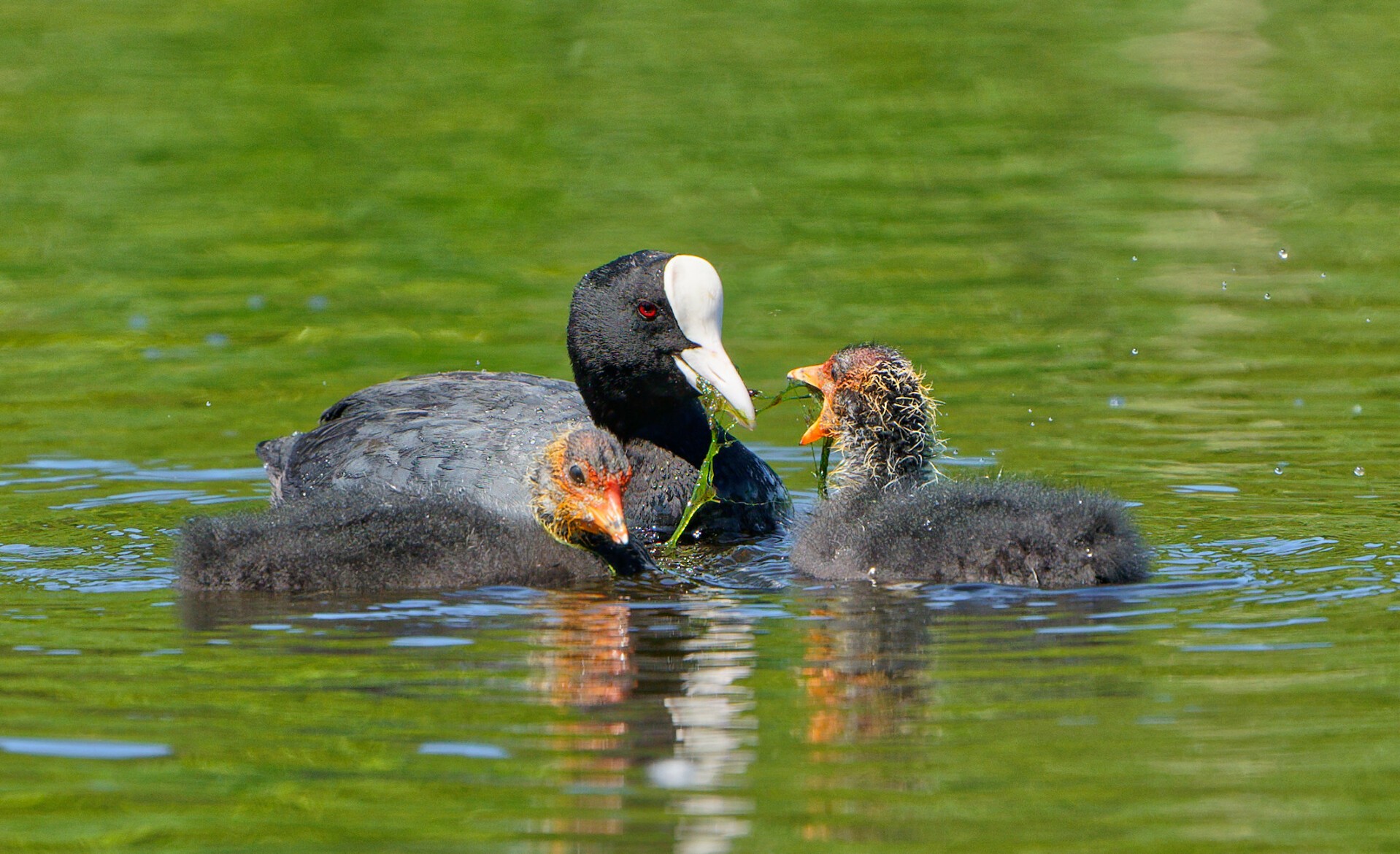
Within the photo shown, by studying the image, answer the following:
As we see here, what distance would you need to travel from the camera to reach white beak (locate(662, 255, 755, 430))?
762 cm

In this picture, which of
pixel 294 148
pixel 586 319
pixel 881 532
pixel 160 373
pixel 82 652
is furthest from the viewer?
pixel 294 148

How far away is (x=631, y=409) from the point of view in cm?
812

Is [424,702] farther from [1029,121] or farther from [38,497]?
[1029,121]

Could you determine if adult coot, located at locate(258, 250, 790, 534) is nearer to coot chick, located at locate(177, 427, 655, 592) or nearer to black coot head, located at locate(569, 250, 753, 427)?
black coot head, located at locate(569, 250, 753, 427)

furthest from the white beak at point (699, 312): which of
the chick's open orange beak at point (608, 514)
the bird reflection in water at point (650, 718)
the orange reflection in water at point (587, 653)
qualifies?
the orange reflection in water at point (587, 653)

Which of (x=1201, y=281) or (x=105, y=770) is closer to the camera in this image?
(x=105, y=770)

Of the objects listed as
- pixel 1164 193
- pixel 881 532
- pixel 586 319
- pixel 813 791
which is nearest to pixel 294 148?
pixel 1164 193

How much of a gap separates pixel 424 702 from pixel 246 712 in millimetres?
436

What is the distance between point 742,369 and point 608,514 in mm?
3404

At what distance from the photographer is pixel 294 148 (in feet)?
47.4

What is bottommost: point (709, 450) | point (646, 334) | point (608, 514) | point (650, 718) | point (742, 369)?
point (650, 718)

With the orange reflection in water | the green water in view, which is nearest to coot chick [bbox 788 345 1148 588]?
the green water

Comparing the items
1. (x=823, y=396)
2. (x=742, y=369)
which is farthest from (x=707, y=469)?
(x=742, y=369)

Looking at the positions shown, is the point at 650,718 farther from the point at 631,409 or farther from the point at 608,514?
the point at 631,409
